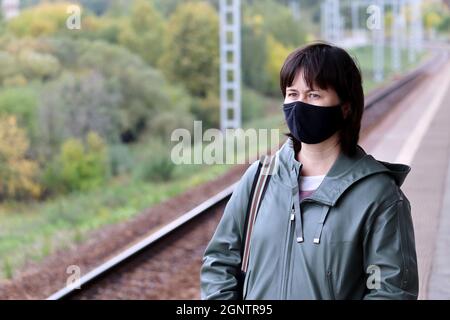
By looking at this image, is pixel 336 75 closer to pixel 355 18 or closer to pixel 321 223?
pixel 321 223

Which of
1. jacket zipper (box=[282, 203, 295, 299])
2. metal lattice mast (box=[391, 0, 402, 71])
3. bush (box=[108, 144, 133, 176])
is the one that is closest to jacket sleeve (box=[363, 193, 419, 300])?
jacket zipper (box=[282, 203, 295, 299])

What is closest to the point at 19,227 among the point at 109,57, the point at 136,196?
the point at 136,196

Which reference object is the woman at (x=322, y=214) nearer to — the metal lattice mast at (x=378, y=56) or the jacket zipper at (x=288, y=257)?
the jacket zipper at (x=288, y=257)

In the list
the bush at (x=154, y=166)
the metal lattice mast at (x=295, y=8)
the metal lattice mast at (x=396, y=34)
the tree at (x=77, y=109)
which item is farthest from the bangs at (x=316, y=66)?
the metal lattice mast at (x=295, y=8)

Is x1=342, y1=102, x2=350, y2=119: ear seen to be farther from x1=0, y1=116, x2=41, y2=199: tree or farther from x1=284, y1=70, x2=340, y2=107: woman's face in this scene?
x1=0, y1=116, x2=41, y2=199: tree

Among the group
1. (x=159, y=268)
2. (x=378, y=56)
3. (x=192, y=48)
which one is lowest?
(x=159, y=268)

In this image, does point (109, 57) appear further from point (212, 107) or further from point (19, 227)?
point (19, 227)

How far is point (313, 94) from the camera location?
1.65m

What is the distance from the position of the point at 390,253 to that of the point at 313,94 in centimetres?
39

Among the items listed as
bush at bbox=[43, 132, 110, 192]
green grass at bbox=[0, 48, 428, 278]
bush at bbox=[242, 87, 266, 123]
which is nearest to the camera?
green grass at bbox=[0, 48, 428, 278]

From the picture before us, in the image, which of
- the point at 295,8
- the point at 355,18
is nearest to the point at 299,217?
→ the point at 355,18

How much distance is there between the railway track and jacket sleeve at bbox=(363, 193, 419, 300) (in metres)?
2.64

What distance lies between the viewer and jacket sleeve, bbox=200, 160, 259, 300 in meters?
1.65

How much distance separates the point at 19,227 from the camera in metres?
11.2
